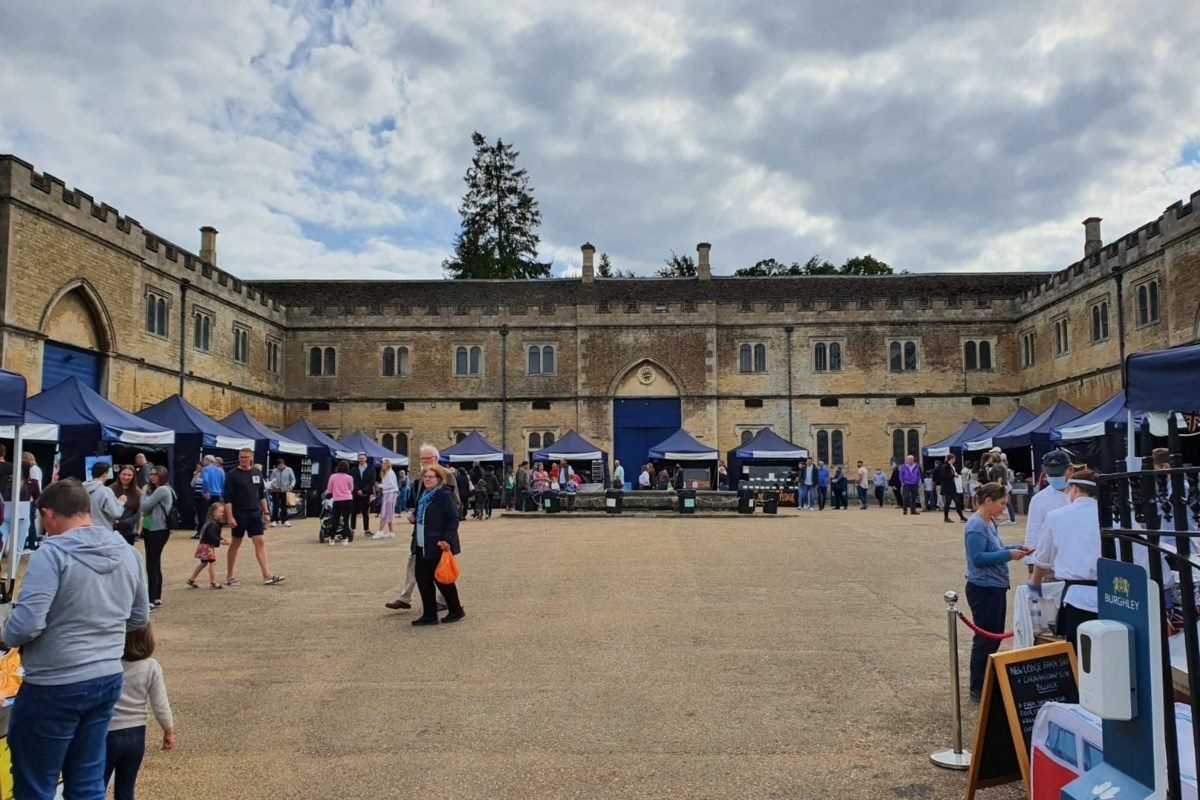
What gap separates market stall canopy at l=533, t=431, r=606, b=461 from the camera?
97.0ft

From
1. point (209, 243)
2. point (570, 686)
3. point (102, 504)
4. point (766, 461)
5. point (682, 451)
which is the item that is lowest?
point (570, 686)

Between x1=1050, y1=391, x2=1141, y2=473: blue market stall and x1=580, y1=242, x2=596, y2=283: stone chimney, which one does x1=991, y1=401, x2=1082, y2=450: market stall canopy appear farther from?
x1=580, y1=242, x2=596, y2=283: stone chimney

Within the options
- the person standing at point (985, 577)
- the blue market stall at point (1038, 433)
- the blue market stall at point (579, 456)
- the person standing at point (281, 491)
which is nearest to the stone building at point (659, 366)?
the blue market stall at point (579, 456)

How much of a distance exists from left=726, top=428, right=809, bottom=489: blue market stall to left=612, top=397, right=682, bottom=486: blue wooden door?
4663 millimetres

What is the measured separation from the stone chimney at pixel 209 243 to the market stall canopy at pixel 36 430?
22.6m

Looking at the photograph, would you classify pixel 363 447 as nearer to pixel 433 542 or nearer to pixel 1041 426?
pixel 1041 426

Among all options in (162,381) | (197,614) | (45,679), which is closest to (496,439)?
(162,381)

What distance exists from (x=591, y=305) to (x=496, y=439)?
271 inches

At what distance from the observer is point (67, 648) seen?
11.0 feet

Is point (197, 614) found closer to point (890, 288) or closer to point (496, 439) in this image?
point (496, 439)

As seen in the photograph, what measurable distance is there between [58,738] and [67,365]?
75.4ft

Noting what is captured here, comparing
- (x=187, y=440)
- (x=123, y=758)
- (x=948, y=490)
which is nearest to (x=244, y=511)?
(x=123, y=758)

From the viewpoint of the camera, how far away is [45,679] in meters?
3.32

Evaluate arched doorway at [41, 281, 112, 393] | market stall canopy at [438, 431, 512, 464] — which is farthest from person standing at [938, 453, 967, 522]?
arched doorway at [41, 281, 112, 393]
